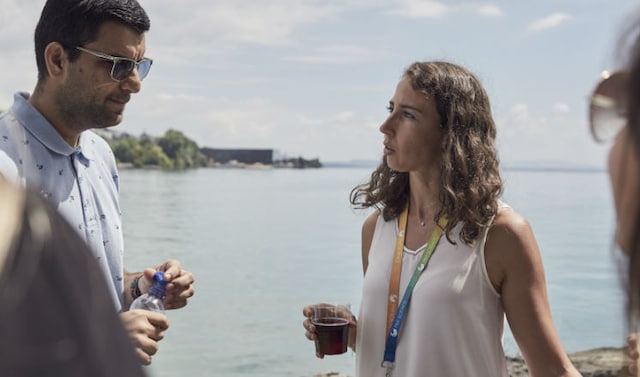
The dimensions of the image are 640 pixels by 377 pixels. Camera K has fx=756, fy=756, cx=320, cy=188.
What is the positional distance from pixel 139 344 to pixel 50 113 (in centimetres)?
91

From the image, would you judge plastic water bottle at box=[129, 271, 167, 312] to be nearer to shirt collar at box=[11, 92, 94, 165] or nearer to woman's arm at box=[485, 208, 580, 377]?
shirt collar at box=[11, 92, 94, 165]

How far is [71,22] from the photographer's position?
2658 mm

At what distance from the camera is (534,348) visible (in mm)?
2535

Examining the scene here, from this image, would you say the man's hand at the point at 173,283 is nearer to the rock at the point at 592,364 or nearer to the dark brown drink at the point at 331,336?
the dark brown drink at the point at 331,336

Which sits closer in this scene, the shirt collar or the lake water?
the shirt collar

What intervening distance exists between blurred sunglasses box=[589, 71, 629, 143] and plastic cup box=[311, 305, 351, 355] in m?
1.76

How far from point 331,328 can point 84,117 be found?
1.14 meters

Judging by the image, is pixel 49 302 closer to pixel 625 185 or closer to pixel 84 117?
pixel 625 185

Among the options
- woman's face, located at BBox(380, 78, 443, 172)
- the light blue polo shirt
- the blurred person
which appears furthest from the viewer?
woman's face, located at BBox(380, 78, 443, 172)

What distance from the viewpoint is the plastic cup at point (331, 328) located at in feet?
8.80

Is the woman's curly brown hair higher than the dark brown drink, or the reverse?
the woman's curly brown hair

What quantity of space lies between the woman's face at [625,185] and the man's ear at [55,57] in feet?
6.99

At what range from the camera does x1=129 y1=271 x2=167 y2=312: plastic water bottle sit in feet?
8.28

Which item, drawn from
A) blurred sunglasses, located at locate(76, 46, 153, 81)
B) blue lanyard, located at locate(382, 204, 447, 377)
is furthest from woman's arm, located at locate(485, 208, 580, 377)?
blurred sunglasses, located at locate(76, 46, 153, 81)
